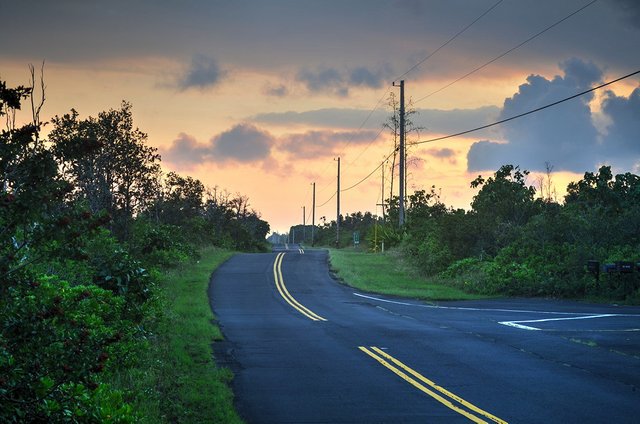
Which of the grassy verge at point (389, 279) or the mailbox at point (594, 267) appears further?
the grassy verge at point (389, 279)

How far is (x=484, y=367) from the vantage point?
43.9 feet

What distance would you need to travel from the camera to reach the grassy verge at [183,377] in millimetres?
9602

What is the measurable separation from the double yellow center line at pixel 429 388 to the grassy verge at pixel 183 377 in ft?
9.77

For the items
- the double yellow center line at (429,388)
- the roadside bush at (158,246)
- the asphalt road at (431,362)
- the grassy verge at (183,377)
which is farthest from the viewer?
the roadside bush at (158,246)

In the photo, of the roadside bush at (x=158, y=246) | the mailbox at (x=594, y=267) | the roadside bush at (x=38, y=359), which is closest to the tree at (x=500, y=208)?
the mailbox at (x=594, y=267)

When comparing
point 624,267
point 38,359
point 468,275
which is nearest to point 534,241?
point 468,275

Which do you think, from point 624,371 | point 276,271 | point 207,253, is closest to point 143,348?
point 624,371

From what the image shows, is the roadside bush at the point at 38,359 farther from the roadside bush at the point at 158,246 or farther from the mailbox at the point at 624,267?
the mailbox at the point at 624,267

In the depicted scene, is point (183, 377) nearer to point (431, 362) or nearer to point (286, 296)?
point (431, 362)

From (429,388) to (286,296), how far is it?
62.1ft

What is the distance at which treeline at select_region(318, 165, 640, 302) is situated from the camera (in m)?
30.7

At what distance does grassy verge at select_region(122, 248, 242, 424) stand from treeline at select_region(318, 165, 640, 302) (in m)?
16.3

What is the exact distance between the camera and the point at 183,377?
39.1 feet

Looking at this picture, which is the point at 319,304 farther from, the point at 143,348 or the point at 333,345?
the point at 143,348
